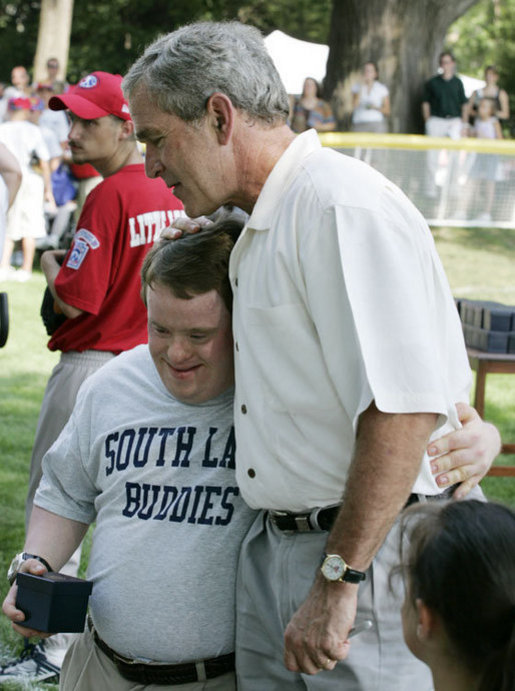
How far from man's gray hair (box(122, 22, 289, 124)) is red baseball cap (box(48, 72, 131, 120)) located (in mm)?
2018

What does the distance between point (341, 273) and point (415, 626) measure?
2.16 ft

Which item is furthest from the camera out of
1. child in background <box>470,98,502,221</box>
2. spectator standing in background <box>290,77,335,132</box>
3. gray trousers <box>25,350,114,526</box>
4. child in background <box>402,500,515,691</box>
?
spectator standing in background <box>290,77,335,132</box>

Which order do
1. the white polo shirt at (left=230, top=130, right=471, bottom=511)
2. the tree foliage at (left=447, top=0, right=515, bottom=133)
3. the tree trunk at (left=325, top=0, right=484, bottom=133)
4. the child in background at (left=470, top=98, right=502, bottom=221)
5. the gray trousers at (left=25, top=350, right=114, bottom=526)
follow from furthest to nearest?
the tree foliage at (left=447, top=0, right=515, bottom=133) < the tree trunk at (left=325, top=0, right=484, bottom=133) < the child in background at (left=470, top=98, right=502, bottom=221) < the gray trousers at (left=25, top=350, right=114, bottom=526) < the white polo shirt at (left=230, top=130, right=471, bottom=511)

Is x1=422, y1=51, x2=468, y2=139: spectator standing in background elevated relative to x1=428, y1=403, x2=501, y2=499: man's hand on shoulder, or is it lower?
elevated

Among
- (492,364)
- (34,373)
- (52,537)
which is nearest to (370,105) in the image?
(34,373)

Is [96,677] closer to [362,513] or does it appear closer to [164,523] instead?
[164,523]

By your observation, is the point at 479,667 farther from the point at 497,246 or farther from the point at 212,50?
the point at 497,246

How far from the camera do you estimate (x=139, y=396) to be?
245 centimetres

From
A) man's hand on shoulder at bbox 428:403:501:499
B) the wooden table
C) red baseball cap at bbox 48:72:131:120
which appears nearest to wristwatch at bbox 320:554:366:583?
man's hand on shoulder at bbox 428:403:501:499

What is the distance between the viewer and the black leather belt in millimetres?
2309

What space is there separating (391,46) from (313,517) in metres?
16.7

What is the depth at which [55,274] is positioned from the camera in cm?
414

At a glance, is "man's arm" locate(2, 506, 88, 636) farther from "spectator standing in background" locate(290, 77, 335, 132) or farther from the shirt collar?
"spectator standing in background" locate(290, 77, 335, 132)

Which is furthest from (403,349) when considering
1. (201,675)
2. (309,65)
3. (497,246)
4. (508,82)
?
(508,82)
